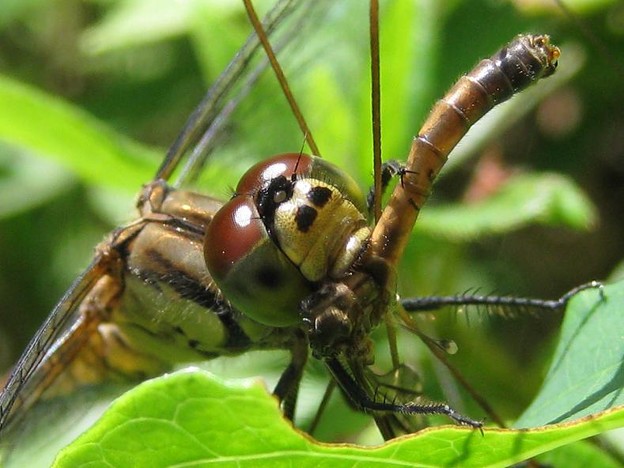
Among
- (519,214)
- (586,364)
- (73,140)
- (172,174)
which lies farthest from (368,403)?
(73,140)

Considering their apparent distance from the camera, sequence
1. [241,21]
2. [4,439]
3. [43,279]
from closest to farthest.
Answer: [4,439], [241,21], [43,279]

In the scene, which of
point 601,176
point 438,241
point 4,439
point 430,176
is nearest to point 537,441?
point 430,176

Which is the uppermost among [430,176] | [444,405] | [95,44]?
[95,44]

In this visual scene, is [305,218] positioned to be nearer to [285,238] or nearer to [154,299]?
[285,238]

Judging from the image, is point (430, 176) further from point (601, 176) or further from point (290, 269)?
point (601, 176)

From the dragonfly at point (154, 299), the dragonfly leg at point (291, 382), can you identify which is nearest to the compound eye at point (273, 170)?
the dragonfly at point (154, 299)

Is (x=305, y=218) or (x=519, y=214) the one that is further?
(x=519, y=214)

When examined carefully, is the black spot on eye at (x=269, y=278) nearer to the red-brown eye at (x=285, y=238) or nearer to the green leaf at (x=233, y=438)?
the red-brown eye at (x=285, y=238)
